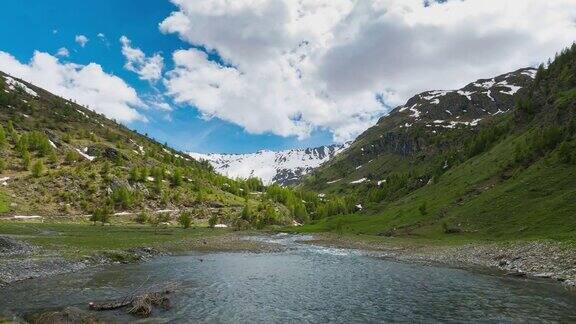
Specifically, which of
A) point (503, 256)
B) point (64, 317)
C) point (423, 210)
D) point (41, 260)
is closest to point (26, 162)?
point (41, 260)

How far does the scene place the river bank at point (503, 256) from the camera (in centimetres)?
4900

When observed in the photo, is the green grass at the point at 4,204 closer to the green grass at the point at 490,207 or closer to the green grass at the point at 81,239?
the green grass at the point at 81,239

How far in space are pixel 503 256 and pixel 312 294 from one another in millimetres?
36601

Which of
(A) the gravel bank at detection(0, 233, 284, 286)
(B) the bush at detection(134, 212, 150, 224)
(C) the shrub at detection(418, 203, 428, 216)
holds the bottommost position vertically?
(A) the gravel bank at detection(0, 233, 284, 286)

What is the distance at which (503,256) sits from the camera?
62.6 metres

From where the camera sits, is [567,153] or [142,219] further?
[142,219]

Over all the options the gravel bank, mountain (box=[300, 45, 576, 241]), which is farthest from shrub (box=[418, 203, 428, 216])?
the gravel bank

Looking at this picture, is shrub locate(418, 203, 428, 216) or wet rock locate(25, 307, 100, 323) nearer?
wet rock locate(25, 307, 100, 323)

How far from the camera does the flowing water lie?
3093 centimetres

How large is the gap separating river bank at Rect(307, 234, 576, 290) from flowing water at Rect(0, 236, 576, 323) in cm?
472

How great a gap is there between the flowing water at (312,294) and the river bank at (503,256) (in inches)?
186

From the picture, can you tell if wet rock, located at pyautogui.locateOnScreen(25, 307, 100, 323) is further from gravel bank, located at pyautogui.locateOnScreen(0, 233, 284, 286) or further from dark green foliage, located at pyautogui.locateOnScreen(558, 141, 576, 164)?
dark green foliage, located at pyautogui.locateOnScreen(558, 141, 576, 164)

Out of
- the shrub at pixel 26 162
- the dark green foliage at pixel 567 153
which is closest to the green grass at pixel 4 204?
the shrub at pixel 26 162

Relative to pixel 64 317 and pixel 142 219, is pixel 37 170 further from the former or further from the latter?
pixel 64 317
